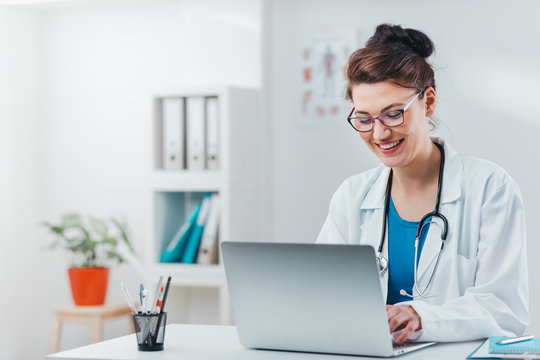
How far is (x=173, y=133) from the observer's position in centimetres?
351

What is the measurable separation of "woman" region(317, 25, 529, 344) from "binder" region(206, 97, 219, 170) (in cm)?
145

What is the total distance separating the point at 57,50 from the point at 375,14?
1778 millimetres

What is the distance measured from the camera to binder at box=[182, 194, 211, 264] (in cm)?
349

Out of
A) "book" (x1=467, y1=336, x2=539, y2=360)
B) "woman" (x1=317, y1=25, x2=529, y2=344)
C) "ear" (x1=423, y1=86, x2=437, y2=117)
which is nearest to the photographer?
"book" (x1=467, y1=336, x2=539, y2=360)

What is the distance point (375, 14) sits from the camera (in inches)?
142

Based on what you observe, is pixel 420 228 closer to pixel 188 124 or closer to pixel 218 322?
pixel 188 124

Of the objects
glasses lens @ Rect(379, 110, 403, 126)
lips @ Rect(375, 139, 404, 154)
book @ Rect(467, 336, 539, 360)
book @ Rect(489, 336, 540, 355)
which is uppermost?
glasses lens @ Rect(379, 110, 403, 126)

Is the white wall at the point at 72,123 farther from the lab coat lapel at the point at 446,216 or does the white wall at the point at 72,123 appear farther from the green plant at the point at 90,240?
the lab coat lapel at the point at 446,216

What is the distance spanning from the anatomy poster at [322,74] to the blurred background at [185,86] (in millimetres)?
11

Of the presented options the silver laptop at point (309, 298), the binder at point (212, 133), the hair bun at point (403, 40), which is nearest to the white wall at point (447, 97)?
the binder at point (212, 133)

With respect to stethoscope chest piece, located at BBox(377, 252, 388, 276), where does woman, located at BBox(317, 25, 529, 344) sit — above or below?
above

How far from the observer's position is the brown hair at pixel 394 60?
6.19 feet

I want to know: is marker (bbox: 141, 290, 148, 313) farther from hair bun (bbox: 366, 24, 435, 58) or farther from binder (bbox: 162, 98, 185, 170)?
binder (bbox: 162, 98, 185, 170)

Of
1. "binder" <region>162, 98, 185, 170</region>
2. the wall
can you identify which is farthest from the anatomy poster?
the wall
